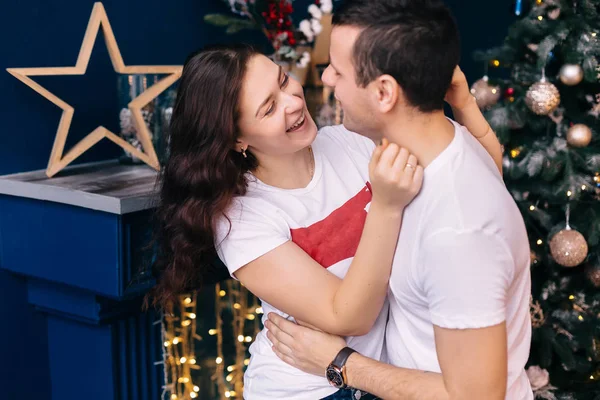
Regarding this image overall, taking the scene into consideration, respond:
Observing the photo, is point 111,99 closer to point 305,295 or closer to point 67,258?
point 67,258

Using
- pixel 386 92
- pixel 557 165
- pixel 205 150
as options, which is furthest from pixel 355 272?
pixel 557 165

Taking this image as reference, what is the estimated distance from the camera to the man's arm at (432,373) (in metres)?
1.06

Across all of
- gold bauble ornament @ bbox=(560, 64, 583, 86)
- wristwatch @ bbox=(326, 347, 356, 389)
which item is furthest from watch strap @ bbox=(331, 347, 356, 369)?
gold bauble ornament @ bbox=(560, 64, 583, 86)

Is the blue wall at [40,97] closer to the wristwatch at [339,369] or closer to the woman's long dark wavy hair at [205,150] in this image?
the woman's long dark wavy hair at [205,150]

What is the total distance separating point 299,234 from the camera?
4.78 feet

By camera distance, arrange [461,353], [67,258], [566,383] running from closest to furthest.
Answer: [461,353] < [67,258] < [566,383]

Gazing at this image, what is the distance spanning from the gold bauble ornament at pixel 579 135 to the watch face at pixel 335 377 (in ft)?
4.66

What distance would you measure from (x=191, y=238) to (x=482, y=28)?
9.76 ft

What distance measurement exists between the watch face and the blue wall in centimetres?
113

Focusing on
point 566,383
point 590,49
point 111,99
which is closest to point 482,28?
point 590,49

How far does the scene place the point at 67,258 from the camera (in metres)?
1.86

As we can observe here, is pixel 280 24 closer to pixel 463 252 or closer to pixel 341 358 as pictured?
pixel 341 358

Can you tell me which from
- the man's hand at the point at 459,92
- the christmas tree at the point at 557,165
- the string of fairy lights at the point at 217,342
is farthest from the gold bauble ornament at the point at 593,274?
the man's hand at the point at 459,92

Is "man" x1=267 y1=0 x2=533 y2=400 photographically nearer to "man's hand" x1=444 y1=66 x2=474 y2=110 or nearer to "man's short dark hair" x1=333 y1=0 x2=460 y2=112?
"man's short dark hair" x1=333 y1=0 x2=460 y2=112
